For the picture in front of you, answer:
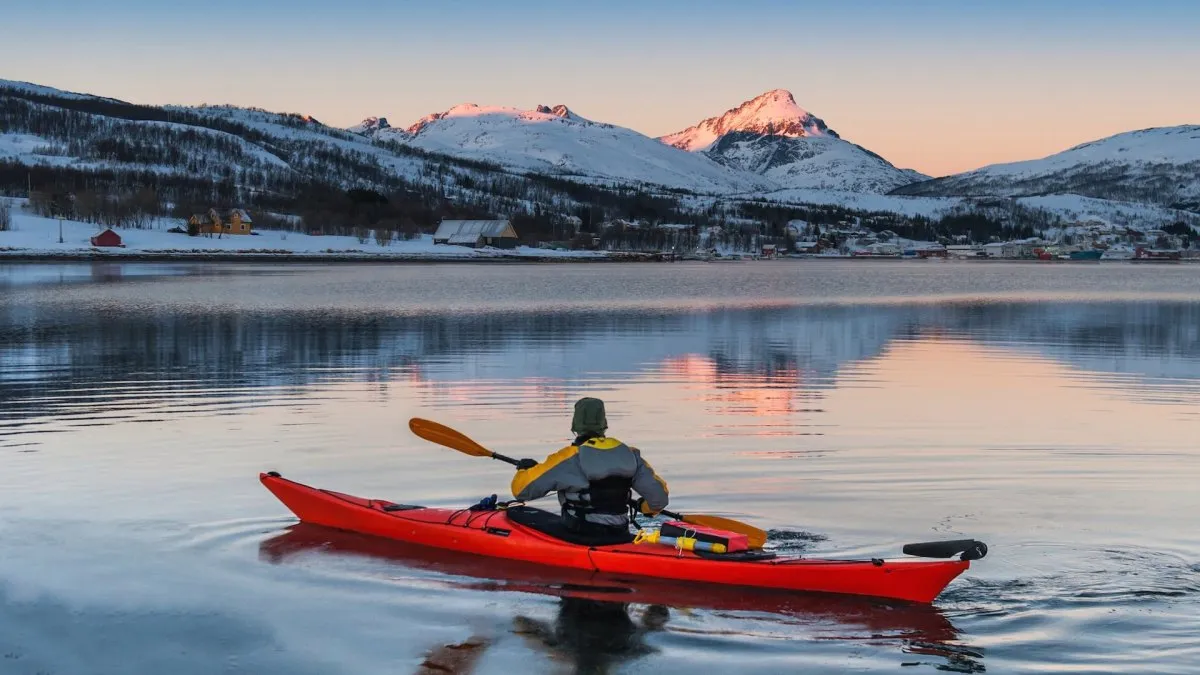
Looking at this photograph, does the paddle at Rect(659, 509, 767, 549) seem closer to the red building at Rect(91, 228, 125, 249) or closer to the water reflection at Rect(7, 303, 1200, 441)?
the water reflection at Rect(7, 303, 1200, 441)

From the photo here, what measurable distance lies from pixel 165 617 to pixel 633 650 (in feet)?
14.4

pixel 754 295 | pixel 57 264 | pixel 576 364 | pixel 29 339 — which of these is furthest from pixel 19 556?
pixel 57 264

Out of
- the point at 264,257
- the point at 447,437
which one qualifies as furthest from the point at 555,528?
the point at 264,257

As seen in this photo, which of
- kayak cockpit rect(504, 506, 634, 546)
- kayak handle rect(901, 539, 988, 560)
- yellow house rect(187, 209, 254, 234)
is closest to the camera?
kayak handle rect(901, 539, 988, 560)

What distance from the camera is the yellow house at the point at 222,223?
170 m

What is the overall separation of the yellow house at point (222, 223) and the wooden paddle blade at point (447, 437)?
16251cm

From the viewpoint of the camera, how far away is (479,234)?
188m

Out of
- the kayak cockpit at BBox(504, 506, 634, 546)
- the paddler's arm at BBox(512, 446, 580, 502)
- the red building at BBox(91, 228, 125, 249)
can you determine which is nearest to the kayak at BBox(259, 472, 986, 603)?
the kayak cockpit at BBox(504, 506, 634, 546)

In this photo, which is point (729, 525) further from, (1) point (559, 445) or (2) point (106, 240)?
(2) point (106, 240)

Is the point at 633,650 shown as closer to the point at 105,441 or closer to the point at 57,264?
the point at 105,441

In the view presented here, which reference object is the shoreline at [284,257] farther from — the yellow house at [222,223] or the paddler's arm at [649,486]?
the paddler's arm at [649,486]

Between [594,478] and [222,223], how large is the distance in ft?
560

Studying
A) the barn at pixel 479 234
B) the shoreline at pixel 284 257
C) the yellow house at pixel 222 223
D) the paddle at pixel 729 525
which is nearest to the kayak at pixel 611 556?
the paddle at pixel 729 525

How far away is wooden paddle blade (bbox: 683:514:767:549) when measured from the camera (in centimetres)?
1246
